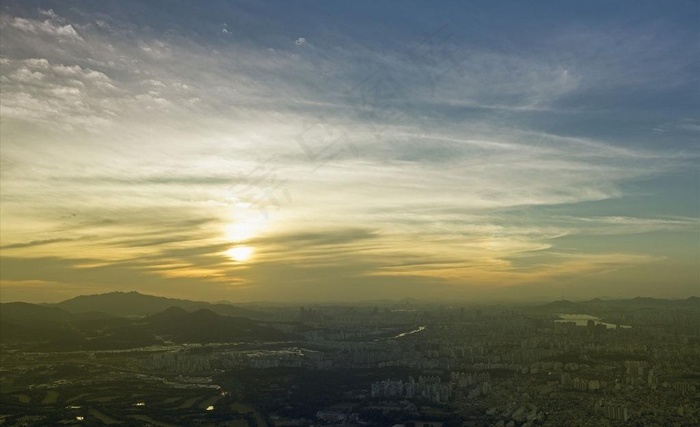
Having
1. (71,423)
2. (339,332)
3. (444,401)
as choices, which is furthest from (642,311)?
(71,423)

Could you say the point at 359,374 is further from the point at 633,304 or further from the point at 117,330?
the point at 633,304

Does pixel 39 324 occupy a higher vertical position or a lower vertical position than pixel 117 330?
higher

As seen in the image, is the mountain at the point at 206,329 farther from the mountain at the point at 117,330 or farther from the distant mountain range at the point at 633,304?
the distant mountain range at the point at 633,304

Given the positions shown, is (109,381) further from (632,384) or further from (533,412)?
(632,384)

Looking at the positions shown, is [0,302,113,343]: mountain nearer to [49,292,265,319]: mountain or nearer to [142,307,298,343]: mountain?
[142,307,298,343]: mountain

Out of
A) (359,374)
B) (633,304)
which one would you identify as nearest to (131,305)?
(359,374)

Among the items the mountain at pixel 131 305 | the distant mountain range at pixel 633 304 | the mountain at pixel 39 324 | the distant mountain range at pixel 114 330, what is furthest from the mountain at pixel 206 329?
the distant mountain range at pixel 633 304

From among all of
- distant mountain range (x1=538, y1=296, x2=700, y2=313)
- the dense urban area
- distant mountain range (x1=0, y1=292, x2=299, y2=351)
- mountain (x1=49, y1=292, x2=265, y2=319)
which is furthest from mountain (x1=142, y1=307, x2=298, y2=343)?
distant mountain range (x1=538, y1=296, x2=700, y2=313)
